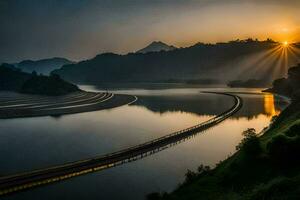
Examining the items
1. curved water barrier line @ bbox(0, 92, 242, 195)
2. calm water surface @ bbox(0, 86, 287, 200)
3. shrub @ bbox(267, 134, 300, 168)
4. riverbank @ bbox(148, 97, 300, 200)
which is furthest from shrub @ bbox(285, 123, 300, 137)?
curved water barrier line @ bbox(0, 92, 242, 195)

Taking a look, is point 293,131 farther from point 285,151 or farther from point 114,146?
point 114,146

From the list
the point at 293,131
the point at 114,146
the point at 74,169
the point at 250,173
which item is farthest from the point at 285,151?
the point at 114,146

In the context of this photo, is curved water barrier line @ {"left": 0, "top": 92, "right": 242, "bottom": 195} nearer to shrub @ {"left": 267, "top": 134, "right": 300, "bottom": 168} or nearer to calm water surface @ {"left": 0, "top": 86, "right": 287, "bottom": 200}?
calm water surface @ {"left": 0, "top": 86, "right": 287, "bottom": 200}

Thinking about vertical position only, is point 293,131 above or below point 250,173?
above

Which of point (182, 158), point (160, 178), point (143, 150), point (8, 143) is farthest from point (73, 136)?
point (160, 178)

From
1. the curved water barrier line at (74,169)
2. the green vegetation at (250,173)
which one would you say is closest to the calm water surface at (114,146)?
the curved water barrier line at (74,169)

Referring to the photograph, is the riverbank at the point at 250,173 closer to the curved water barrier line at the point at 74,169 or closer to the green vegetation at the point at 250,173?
the green vegetation at the point at 250,173

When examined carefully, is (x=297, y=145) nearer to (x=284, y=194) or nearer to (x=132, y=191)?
(x=284, y=194)

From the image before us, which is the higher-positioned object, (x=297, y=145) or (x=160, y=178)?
(x=297, y=145)

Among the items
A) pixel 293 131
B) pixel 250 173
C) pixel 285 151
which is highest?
pixel 293 131
